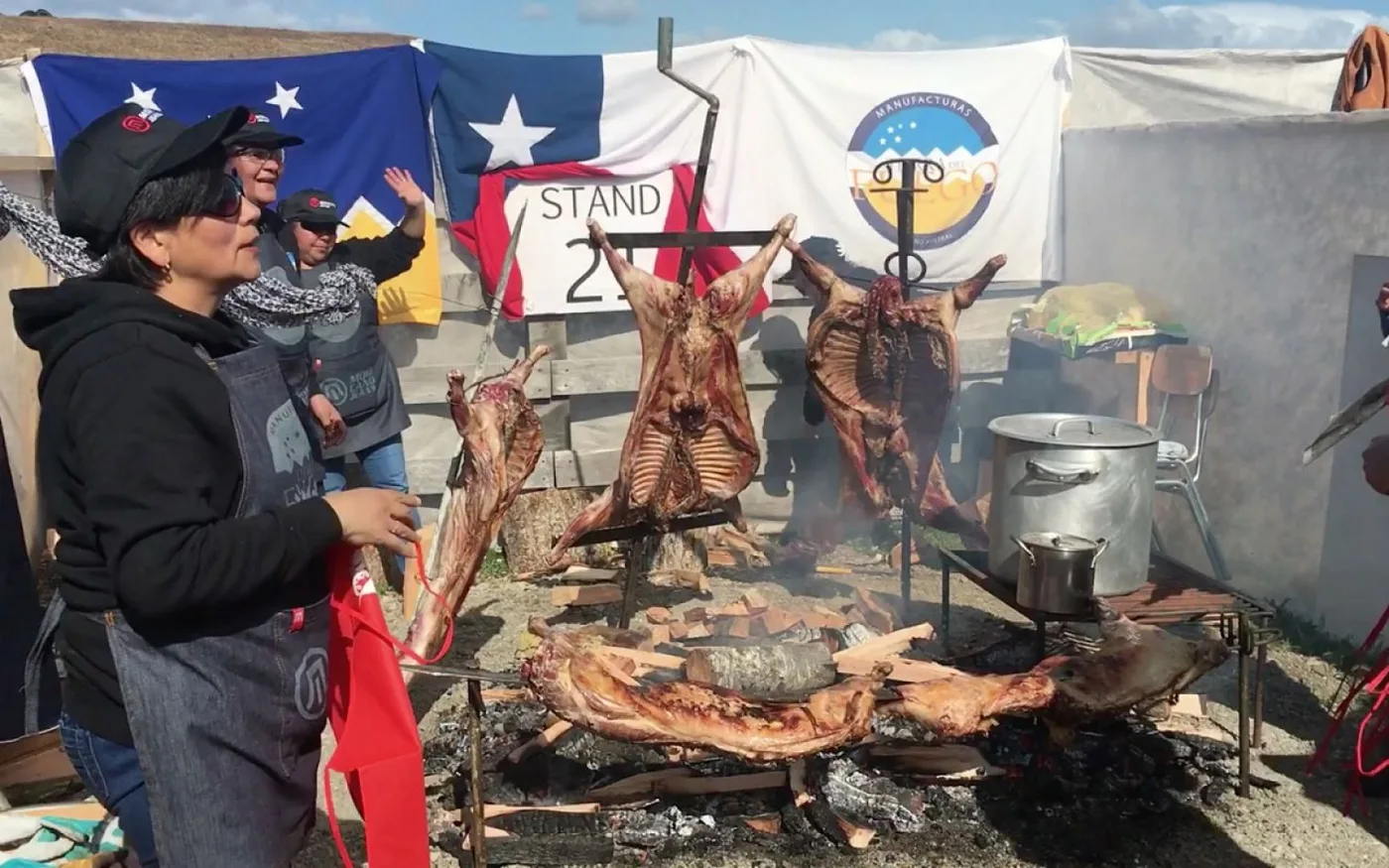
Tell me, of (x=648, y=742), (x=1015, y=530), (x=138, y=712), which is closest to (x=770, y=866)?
(x=648, y=742)

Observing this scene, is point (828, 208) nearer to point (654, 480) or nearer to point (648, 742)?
point (654, 480)

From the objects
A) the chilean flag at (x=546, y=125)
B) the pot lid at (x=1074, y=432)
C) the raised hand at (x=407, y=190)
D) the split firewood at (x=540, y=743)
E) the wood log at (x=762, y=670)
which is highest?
the chilean flag at (x=546, y=125)

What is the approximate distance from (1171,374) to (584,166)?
4079 millimetres

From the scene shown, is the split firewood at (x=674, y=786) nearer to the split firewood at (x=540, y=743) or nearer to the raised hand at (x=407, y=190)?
the split firewood at (x=540, y=743)

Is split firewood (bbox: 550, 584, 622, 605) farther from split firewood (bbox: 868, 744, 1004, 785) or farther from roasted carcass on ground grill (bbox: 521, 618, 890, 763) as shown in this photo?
roasted carcass on ground grill (bbox: 521, 618, 890, 763)

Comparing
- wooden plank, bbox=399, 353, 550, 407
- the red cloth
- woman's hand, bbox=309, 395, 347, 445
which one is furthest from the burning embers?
wooden plank, bbox=399, 353, 550, 407

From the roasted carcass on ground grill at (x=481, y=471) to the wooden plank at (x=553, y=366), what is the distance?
2.68 metres

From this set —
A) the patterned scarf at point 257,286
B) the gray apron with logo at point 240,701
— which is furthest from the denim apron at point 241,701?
the patterned scarf at point 257,286

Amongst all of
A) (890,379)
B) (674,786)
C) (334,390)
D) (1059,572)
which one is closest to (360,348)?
(334,390)

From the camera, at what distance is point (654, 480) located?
203 inches

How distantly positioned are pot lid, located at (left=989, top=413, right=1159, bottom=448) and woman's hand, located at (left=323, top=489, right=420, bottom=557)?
2.58 meters

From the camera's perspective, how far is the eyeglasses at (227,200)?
80.4 inches

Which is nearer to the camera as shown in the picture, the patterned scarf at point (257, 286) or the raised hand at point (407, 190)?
the patterned scarf at point (257, 286)

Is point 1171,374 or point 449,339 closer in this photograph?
point 1171,374
